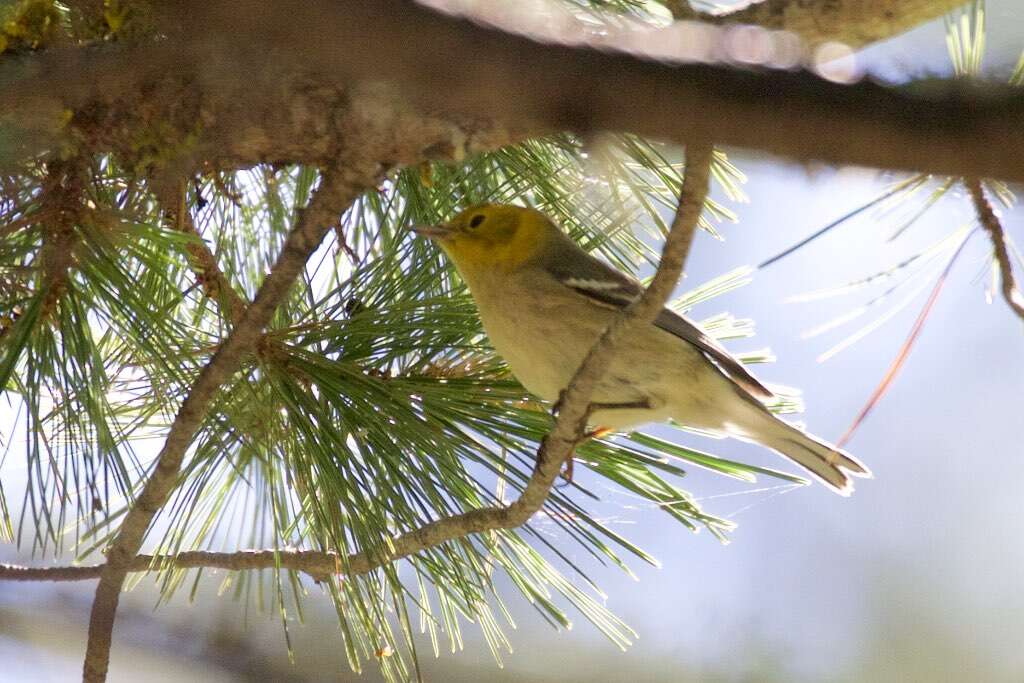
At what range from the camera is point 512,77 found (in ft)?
2.20

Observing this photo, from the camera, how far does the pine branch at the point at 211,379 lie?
200cm

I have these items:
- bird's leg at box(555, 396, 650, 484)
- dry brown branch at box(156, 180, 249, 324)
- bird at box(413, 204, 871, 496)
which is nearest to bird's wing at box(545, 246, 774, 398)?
bird at box(413, 204, 871, 496)

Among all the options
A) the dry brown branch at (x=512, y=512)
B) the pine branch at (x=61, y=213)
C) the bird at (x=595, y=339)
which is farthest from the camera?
the bird at (x=595, y=339)

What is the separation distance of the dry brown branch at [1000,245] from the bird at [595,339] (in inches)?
41.4

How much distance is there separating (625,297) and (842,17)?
1.00 meters

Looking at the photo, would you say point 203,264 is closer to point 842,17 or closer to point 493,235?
point 493,235

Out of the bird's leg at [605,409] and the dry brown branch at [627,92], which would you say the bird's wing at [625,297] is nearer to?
the bird's leg at [605,409]

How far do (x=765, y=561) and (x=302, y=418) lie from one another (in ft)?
20.4

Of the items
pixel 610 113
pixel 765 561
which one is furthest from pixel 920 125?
pixel 765 561

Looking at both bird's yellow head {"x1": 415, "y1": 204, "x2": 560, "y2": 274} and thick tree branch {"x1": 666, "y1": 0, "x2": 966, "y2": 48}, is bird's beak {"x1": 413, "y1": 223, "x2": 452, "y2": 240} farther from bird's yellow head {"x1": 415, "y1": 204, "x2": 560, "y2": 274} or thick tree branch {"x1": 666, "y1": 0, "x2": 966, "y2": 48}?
thick tree branch {"x1": 666, "y1": 0, "x2": 966, "y2": 48}

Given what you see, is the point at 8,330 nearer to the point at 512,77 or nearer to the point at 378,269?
the point at 378,269

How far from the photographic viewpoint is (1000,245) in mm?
1769

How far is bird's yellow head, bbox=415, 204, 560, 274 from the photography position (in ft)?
9.73

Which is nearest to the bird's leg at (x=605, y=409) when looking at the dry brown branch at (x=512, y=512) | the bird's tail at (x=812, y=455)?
the dry brown branch at (x=512, y=512)
